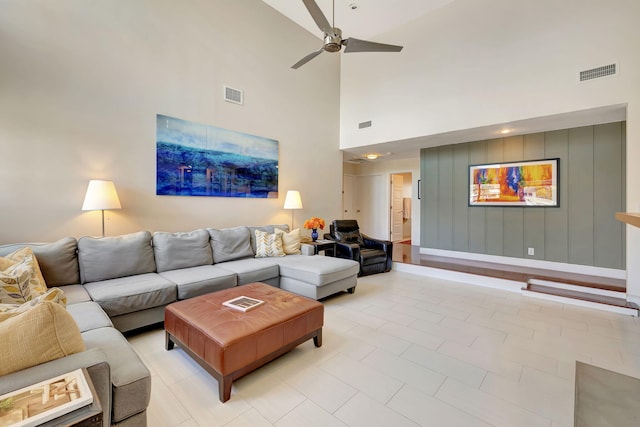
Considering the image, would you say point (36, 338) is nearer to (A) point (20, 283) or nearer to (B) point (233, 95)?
(A) point (20, 283)

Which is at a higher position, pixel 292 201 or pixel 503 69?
pixel 503 69

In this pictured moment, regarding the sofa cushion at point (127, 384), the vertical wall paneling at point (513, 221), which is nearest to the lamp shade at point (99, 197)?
the sofa cushion at point (127, 384)

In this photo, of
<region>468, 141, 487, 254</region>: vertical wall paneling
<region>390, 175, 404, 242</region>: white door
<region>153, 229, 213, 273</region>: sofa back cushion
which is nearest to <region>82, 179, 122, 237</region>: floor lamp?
<region>153, 229, 213, 273</region>: sofa back cushion

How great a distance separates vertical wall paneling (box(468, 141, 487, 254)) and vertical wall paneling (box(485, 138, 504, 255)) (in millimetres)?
69

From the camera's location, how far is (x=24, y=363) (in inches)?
39.9

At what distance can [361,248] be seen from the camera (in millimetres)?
5102

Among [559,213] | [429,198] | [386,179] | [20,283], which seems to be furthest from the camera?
[386,179]

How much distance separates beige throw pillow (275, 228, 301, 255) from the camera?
4207mm

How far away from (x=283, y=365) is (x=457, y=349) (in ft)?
4.91

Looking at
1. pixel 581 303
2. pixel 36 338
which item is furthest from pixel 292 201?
pixel 581 303

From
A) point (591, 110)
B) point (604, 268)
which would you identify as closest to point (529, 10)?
point (591, 110)

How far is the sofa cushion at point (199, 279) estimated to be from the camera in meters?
2.76

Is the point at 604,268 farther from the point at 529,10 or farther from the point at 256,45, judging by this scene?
the point at 256,45

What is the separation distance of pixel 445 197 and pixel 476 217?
2.38 ft
